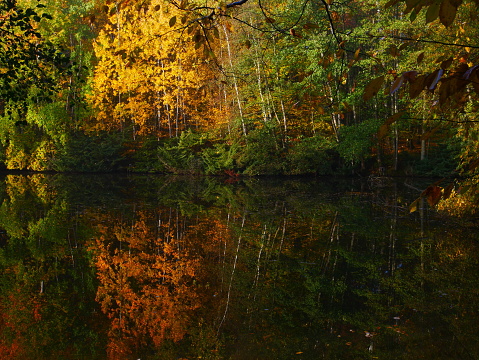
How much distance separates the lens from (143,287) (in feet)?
18.0

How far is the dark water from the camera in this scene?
3.92 meters

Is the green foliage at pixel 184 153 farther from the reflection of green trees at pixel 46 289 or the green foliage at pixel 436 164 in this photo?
the reflection of green trees at pixel 46 289

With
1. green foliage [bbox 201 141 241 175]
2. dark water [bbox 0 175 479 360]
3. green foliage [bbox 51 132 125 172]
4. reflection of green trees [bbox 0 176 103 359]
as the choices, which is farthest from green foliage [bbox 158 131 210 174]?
reflection of green trees [bbox 0 176 103 359]

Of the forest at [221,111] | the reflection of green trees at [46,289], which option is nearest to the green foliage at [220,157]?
the forest at [221,111]

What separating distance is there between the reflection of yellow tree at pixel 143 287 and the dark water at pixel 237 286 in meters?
0.02

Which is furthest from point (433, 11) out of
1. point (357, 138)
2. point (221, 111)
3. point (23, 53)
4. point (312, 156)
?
point (221, 111)

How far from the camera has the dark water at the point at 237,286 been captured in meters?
3.92

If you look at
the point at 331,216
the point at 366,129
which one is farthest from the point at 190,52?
the point at 331,216

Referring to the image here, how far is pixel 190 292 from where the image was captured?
529cm

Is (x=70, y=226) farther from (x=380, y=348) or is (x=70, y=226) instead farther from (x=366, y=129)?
(x=366, y=129)

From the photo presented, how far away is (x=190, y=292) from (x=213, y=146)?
20.9m

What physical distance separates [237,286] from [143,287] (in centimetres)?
124

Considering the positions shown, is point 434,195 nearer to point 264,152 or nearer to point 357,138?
point 357,138

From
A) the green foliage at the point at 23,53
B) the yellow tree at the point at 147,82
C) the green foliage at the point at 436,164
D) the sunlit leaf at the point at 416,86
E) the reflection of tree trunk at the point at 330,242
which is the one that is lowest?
the reflection of tree trunk at the point at 330,242
